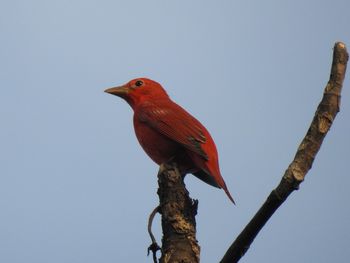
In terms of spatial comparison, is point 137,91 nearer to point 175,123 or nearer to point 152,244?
point 175,123

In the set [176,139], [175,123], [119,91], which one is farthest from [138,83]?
[176,139]

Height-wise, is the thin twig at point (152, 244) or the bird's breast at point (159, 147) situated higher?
the bird's breast at point (159, 147)

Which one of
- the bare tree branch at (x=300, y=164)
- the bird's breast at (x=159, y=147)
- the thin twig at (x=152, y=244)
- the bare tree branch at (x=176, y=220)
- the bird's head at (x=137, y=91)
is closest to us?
the bare tree branch at (x=300, y=164)

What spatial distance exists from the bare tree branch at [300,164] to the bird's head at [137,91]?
348 centimetres

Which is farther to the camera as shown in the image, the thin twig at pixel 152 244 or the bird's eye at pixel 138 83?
the bird's eye at pixel 138 83

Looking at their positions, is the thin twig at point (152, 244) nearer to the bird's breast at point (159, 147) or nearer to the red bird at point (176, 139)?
the red bird at point (176, 139)

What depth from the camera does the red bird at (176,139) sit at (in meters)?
4.86

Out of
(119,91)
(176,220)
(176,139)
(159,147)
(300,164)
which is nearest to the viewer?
(300,164)

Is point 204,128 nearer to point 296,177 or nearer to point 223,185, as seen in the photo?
point 223,185

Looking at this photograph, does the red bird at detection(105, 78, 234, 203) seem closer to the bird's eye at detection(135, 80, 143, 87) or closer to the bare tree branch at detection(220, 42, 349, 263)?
the bird's eye at detection(135, 80, 143, 87)

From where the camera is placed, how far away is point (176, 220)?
3492 mm

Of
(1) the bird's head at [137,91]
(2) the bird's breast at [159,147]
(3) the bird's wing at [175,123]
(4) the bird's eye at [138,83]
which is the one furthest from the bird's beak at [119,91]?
(2) the bird's breast at [159,147]

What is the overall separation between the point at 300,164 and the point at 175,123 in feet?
8.92

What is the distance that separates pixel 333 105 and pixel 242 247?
76 centimetres
